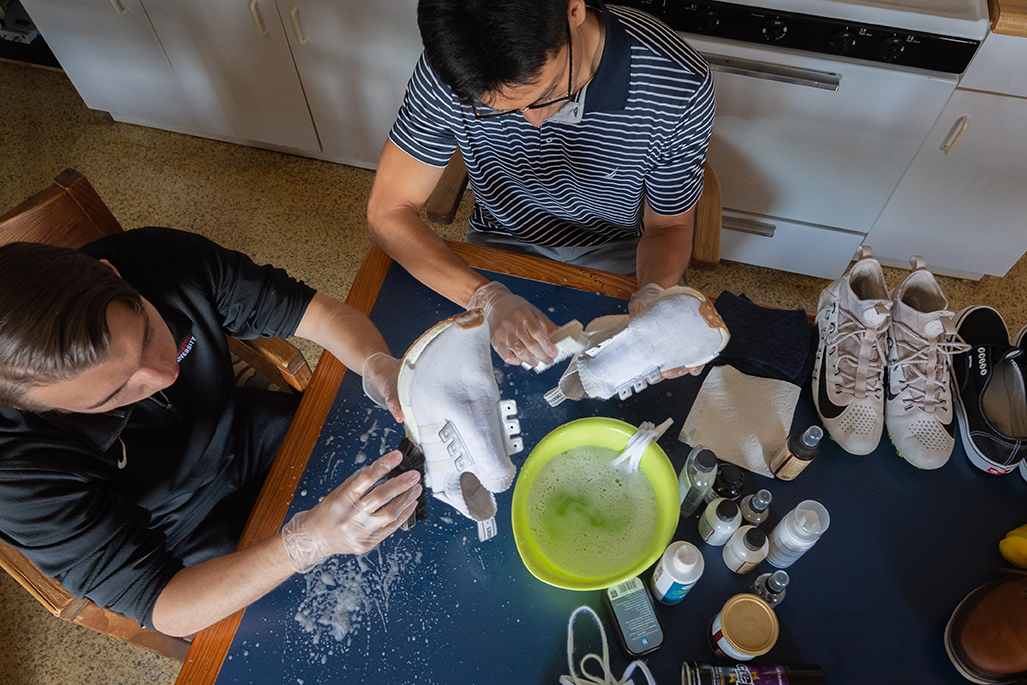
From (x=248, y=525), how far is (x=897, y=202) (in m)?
1.80

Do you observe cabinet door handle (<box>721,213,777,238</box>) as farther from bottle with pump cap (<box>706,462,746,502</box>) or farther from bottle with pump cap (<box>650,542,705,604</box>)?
bottle with pump cap (<box>650,542,705,604</box>)

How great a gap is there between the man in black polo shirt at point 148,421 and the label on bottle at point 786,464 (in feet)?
1.78

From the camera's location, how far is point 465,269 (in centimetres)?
114

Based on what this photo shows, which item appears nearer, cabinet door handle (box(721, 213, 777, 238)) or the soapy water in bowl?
the soapy water in bowl

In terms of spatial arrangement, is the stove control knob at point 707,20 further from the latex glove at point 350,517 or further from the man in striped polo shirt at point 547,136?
the latex glove at point 350,517

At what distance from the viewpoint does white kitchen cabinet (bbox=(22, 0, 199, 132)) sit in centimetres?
198

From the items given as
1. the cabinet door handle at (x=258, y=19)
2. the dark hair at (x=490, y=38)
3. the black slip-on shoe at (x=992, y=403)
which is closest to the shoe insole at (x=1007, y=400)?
the black slip-on shoe at (x=992, y=403)

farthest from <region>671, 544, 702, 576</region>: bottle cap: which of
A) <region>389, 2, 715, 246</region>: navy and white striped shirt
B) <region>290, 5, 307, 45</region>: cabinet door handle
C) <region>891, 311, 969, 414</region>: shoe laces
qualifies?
<region>290, 5, 307, 45</region>: cabinet door handle

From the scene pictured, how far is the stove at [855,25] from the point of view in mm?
1352

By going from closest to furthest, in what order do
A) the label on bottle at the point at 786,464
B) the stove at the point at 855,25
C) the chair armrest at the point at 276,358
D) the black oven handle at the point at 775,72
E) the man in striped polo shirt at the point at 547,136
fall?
the man in striped polo shirt at the point at 547,136, the label on bottle at the point at 786,464, the chair armrest at the point at 276,358, the stove at the point at 855,25, the black oven handle at the point at 775,72

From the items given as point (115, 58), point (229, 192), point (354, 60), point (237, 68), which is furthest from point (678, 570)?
point (115, 58)

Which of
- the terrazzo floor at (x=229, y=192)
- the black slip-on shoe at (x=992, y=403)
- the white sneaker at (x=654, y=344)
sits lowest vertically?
the terrazzo floor at (x=229, y=192)

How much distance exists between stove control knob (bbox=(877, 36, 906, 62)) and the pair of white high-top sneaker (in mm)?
592

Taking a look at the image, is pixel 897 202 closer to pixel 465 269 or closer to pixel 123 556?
pixel 465 269
